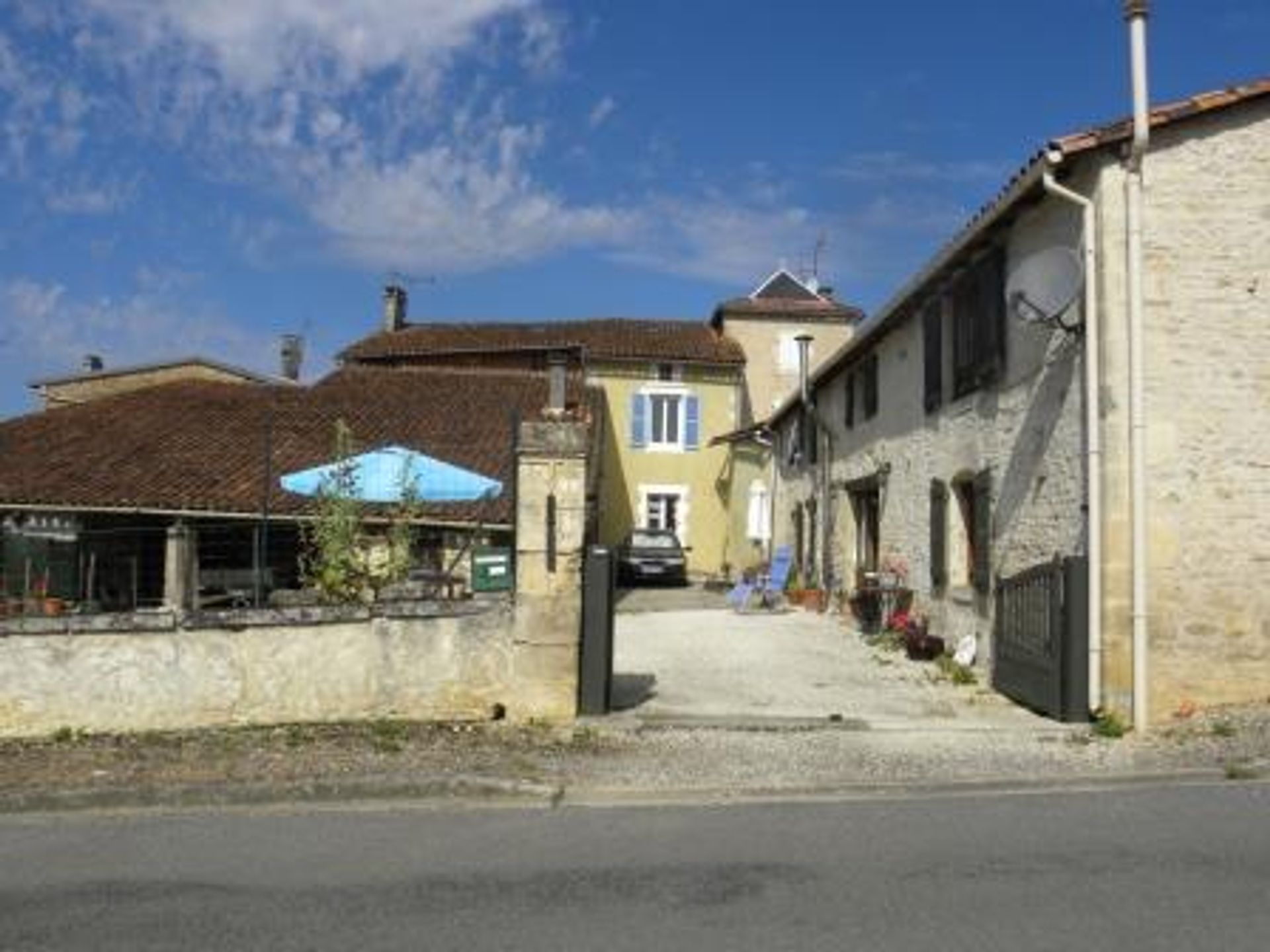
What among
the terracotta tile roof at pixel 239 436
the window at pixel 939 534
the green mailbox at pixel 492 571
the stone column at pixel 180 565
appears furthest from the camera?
the terracotta tile roof at pixel 239 436

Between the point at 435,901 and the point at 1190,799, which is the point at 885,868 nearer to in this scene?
the point at 435,901

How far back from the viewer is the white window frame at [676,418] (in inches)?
1640

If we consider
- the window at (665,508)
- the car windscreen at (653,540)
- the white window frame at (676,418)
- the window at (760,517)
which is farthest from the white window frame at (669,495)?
the car windscreen at (653,540)

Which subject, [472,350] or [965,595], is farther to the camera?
[472,350]

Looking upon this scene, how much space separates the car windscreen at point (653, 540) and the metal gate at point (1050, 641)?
20.7 m

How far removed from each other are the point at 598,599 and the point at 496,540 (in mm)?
11703

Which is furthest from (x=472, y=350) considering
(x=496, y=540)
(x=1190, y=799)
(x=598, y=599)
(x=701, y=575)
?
(x=1190, y=799)

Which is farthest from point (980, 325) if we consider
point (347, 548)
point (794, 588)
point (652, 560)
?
point (652, 560)

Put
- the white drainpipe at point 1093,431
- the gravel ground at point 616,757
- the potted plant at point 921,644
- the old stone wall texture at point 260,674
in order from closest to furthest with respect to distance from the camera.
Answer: the gravel ground at point 616,757, the old stone wall texture at point 260,674, the white drainpipe at point 1093,431, the potted plant at point 921,644

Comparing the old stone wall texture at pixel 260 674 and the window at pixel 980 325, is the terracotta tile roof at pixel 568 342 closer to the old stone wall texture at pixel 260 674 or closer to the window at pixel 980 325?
the window at pixel 980 325

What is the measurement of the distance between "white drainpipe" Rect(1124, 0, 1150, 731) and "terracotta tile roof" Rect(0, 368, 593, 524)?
11511mm

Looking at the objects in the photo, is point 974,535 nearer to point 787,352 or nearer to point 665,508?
point 665,508

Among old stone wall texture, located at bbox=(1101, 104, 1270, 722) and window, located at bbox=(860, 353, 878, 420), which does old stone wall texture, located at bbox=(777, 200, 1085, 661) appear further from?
old stone wall texture, located at bbox=(1101, 104, 1270, 722)

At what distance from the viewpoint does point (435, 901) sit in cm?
606
